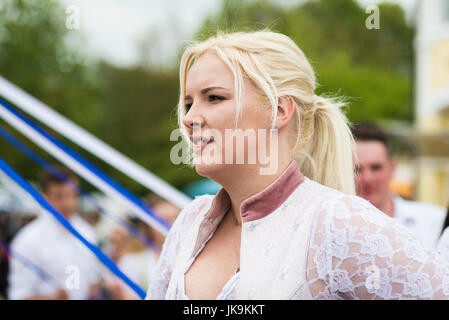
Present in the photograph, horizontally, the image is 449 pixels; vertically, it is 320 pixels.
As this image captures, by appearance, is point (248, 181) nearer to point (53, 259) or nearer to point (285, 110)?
point (285, 110)

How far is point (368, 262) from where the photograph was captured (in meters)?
1.46

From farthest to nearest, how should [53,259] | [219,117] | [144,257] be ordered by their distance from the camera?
[144,257], [53,259], [219,117]

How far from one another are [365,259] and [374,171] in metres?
2.68

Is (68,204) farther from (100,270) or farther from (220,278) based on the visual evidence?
(220,278)

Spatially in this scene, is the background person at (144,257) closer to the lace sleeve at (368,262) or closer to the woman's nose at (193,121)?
the woman's nose at (193,121)

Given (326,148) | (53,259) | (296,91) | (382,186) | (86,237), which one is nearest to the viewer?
(296,91)

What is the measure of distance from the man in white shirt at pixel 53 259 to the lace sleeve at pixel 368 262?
2.93m

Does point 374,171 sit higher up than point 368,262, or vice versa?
point 368,262

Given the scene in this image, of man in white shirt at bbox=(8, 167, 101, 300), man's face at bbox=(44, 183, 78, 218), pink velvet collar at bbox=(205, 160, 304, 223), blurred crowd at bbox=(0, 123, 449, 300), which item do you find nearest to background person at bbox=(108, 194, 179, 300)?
blurred crowd at bbox=(0, 123, 449, 300)

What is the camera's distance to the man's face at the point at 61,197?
5.14 meters

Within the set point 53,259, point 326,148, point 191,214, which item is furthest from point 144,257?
point 326,148

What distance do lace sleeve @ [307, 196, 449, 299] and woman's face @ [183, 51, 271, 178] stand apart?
0.34m

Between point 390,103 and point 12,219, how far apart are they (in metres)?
23.6
